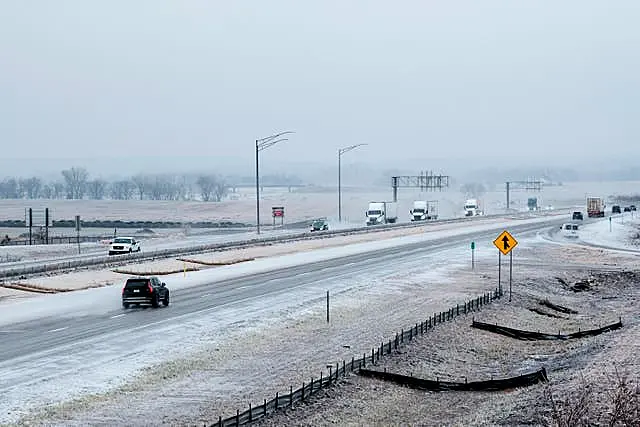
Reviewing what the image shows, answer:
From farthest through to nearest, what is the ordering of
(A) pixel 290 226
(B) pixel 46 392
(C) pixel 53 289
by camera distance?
(A) pixel 290 226 → (C) pixel 53 289 → (B) pixel 46 392

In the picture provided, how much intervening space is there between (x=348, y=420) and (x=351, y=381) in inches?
134

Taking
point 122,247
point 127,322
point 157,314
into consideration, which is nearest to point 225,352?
point 127,322

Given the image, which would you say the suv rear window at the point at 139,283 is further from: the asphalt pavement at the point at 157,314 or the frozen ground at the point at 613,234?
the frozen ground at the point at 613,234

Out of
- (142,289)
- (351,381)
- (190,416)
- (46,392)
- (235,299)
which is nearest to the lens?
(190,416)

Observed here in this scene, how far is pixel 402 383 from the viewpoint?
2695cm

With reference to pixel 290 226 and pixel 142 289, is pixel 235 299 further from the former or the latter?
pixel 290 226

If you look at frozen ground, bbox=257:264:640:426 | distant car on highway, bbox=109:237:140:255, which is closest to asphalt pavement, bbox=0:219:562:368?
frozen ground, bbox=257:264:640:426

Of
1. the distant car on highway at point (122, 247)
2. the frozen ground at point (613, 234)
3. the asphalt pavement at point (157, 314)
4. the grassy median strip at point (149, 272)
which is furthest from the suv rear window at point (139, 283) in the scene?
the frozen ground at point (613, 234)

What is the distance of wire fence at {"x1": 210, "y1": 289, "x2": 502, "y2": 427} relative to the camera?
2159cm

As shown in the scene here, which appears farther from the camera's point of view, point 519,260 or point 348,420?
point 519,260

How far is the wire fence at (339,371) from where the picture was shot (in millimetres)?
21594

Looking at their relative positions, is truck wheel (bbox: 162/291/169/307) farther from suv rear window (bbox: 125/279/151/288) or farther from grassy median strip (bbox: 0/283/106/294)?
grassy median strip (bbox: 0/283/106/294)

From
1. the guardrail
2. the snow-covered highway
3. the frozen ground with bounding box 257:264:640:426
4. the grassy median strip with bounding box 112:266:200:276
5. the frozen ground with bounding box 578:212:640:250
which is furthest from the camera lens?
the frozen ground with bounding box 578:212:640:250

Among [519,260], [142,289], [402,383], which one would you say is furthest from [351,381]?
[519,260]
